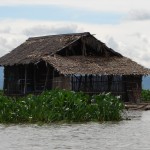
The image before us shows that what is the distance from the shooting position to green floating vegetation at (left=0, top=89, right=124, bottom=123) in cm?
1970

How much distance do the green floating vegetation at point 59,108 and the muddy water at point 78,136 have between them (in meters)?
0.86

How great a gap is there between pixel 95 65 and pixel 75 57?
59.9 inches

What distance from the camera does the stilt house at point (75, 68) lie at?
34.8 metres

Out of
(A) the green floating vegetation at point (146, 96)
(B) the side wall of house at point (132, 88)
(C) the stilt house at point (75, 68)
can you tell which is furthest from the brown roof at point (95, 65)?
(A) the green floating vegetation at point (146, 96)

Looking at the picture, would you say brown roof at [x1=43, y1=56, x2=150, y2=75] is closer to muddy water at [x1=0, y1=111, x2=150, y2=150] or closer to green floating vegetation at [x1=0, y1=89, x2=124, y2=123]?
green floating vegetation at [x1=0, y1=89, x2=124, y2=123]

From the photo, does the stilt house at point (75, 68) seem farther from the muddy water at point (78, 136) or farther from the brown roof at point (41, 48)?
the muddy water at point (78, 136)

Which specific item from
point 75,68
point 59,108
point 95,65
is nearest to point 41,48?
point 95,65

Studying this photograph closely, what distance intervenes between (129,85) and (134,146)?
23788 millimetres

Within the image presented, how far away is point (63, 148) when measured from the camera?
13180 millimetres

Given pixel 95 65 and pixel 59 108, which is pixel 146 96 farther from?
pixel 59 108

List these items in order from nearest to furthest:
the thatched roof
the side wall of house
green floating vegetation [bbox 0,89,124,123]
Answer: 1. green floating vegetation [bbox 0,89,124,123]
2. the thatched roof
3. the side wall of house

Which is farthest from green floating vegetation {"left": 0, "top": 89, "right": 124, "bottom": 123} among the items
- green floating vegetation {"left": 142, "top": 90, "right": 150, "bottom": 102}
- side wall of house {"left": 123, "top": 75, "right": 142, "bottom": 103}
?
green floating vegetation {"left": 142, "top": 90, "right": 150, "bottom": 102}

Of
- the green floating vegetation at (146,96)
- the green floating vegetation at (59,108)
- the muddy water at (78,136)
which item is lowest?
the muddy water at (78,136)

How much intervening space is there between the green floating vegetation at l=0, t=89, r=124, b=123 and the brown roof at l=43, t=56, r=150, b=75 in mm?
11628
